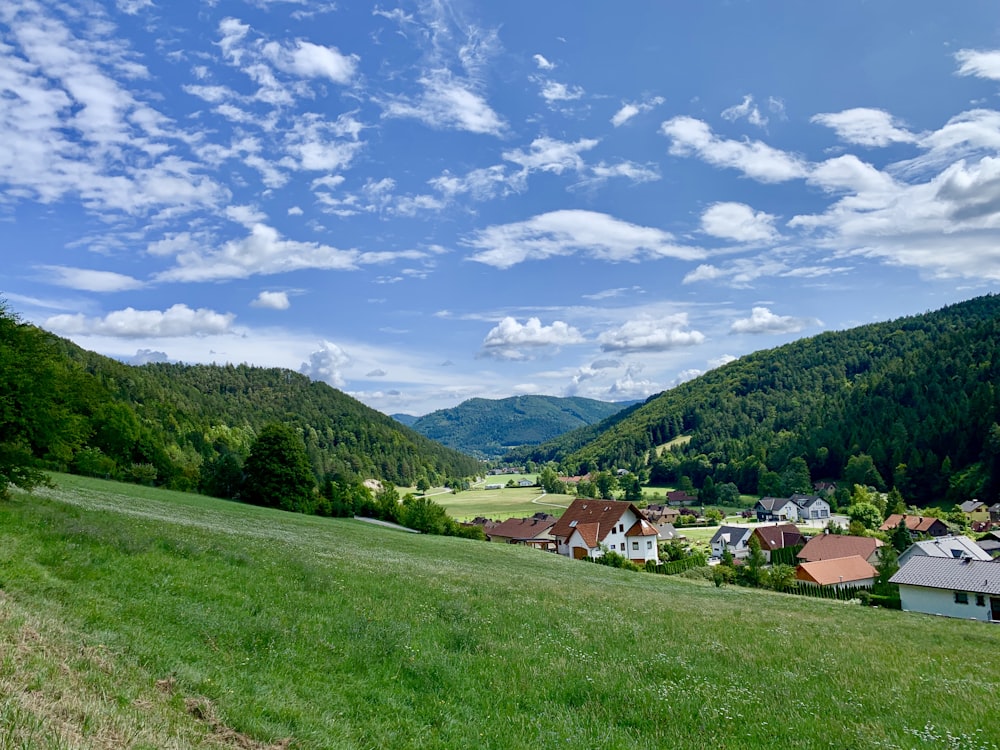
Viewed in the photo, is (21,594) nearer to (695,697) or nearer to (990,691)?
(695,697)

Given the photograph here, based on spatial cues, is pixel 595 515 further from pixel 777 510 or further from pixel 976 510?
pixel 976 510

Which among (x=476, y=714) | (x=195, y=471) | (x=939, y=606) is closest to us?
(x=476, y=714)

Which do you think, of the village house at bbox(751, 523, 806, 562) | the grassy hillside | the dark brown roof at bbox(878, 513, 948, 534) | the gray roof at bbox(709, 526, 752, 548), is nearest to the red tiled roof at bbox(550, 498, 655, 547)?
the village house at bbox(751, 523, 806, 562)

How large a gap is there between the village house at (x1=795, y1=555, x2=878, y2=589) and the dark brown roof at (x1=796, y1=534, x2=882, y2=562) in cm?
1101

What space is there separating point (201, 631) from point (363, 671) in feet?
10.1

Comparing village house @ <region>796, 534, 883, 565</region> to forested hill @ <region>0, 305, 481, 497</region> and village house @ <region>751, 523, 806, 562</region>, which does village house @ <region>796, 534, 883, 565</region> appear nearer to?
village house @ <region>751, 523, 806, 562</region>

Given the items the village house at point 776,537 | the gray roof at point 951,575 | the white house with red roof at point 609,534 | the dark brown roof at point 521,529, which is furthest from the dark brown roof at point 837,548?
the dark brown roof at point 521,529

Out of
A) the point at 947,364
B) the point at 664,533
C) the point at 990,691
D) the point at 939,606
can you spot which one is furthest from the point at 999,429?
the point at 990,691

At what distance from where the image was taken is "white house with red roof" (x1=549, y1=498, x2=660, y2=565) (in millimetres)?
75250

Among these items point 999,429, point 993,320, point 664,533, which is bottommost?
point 664,533

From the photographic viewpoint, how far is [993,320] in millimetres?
191875

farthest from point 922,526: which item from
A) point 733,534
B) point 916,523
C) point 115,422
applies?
point 115,422

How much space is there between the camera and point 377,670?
10047 mm

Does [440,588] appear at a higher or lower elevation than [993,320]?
lower
